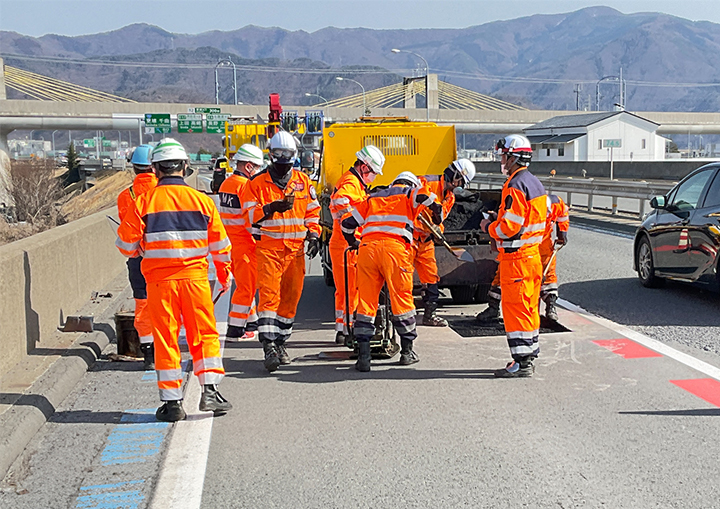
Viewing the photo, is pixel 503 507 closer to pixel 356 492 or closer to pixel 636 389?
pixel 356 492

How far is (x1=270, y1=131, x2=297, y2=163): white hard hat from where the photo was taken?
297 inches

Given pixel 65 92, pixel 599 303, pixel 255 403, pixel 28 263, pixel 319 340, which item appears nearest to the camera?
pixel 255 403

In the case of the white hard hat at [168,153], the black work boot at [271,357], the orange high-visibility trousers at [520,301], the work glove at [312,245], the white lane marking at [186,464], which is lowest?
the white lane marking at [186,464]

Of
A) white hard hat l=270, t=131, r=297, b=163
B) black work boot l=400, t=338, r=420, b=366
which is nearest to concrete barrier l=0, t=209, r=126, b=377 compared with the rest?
white hard hat l=270, t=131, r=297, b=163

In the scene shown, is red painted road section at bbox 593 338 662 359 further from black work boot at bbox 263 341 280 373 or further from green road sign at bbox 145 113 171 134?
green road sign at bbox 145 113 171 134

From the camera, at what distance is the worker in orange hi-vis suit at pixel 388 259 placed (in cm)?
735

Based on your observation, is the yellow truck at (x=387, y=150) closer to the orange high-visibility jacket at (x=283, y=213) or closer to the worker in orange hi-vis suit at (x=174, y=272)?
the orange high-visibility jacket at (x=283, y=213)

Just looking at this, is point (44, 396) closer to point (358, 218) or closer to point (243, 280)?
point (243, 280)

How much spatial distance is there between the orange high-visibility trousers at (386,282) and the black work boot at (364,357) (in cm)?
5

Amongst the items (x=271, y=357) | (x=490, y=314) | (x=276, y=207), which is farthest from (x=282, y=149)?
(x=490, y=314)

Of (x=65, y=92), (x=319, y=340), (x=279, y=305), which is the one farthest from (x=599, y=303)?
(x=65, y=92)

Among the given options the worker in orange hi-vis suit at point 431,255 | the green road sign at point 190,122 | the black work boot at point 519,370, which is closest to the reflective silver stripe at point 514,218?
the black work boot at point 519,370

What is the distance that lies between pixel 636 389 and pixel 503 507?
8.61ft

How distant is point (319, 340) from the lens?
887 centimetres
